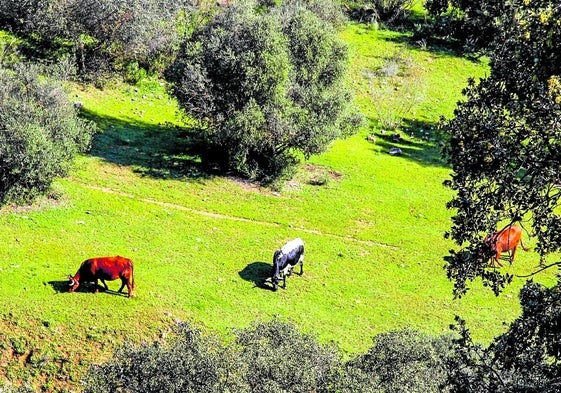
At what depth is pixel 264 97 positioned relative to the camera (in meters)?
34.6

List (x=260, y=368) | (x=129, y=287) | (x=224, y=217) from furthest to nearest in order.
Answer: (x=224, y=217) → (x=129, y=287) → (x=260, y=368)

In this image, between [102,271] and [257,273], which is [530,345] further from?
[257,273]

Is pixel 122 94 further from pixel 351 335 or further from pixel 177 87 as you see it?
pixel 351 335

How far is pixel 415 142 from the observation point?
46.2 metres

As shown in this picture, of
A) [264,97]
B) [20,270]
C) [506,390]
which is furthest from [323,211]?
[506,390]

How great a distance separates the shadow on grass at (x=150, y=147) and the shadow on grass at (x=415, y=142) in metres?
12.9

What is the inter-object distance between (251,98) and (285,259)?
1054 centimetres

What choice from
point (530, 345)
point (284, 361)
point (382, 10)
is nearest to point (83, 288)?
point (284, 361)

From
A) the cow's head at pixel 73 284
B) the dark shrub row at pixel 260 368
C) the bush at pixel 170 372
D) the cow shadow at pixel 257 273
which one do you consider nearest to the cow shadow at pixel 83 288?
the cow's head at pixel 73 284

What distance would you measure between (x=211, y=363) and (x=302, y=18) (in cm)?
2747

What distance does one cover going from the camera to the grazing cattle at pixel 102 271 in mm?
23172

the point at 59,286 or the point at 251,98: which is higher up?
the point at 251,98

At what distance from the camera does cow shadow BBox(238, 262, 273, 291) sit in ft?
87.6

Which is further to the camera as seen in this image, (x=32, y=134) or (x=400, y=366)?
(x=32, y=134)
